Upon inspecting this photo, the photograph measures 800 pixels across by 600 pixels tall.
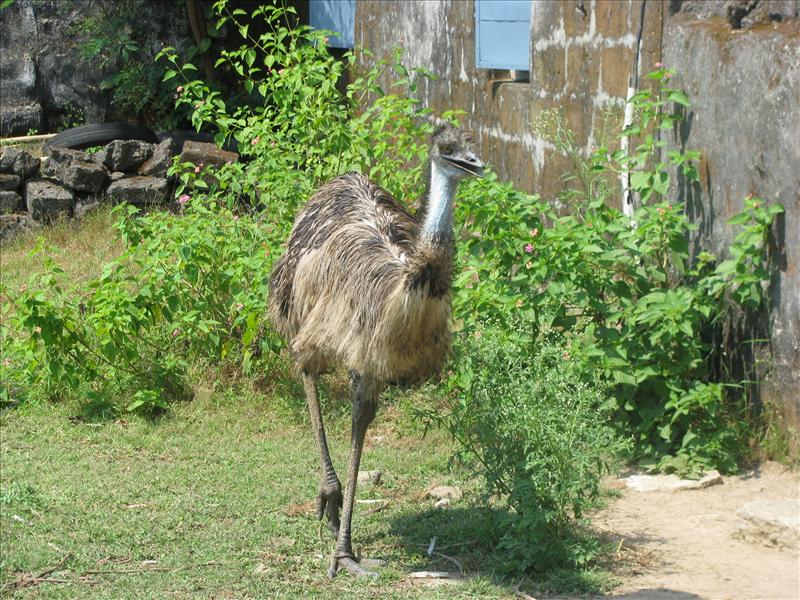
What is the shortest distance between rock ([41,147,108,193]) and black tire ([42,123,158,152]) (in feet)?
1.35

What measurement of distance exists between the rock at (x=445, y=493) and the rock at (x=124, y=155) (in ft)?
21.6

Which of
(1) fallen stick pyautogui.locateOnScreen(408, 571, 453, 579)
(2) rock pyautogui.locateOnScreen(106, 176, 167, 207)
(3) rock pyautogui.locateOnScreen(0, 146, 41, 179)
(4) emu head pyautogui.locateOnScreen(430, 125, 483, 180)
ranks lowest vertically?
(1) fallen stick pyautogui.locateOnScreen(408, 571, 453, 579)

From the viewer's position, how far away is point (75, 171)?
36.0 ft

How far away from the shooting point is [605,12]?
23.0 feet

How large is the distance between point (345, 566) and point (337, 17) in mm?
8780

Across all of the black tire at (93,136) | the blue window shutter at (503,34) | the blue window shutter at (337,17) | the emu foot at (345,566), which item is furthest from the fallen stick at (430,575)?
the blue window shutter at (337,17)

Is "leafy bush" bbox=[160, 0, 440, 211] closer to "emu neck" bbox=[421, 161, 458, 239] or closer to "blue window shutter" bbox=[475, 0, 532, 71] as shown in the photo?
"blue window shutter" bbox=[475, 0, 532, 71]

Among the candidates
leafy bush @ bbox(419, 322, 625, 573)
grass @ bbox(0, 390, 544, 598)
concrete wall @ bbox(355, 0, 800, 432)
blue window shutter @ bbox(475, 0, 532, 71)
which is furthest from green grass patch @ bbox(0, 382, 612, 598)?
blue window shutter @ bbox(475, 0, 532, 71)

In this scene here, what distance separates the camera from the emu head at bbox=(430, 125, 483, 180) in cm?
449

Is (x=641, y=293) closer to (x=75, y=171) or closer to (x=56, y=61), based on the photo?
(x=75, y=171)

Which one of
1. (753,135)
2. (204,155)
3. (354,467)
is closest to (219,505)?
(354,467)

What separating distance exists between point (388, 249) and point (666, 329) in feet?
5.30

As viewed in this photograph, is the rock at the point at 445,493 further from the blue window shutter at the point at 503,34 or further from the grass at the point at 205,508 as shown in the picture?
the blue window shutter at the point at 503,34

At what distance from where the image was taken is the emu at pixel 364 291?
450cm
